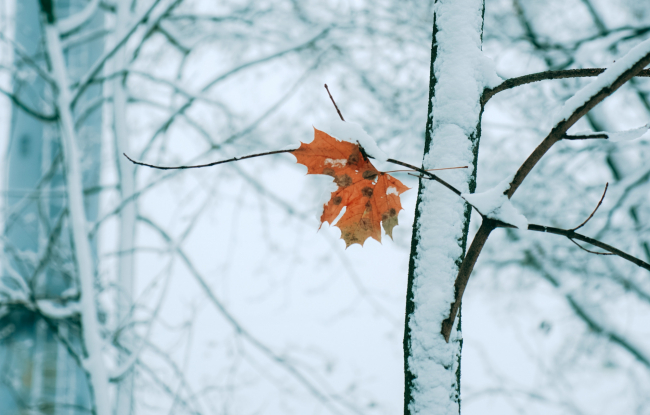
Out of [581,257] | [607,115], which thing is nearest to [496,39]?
[607,115]

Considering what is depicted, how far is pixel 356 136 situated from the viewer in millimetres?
681

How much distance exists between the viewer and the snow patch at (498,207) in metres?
0.65

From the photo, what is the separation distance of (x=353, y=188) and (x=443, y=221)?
0.61 ft

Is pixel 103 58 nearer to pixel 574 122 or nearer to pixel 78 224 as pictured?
pixel 78 224

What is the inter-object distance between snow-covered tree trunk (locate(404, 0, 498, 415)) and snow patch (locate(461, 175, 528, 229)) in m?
0.13

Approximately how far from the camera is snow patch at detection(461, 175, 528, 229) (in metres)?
0.65

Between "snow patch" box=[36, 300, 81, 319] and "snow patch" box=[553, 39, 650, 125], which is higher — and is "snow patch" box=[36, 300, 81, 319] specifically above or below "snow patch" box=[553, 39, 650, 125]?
above

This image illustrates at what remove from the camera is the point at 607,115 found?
3.82 metres

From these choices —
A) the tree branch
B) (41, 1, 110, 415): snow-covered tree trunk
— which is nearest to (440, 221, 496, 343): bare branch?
the tree branch

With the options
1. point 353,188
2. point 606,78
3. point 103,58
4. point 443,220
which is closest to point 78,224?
point 103,58

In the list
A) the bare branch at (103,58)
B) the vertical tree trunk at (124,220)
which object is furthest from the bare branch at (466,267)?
the bare branch at (103,58)

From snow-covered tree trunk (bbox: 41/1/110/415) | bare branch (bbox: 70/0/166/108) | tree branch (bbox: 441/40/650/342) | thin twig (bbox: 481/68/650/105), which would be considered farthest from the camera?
bare branch (bbox: 70/0/166/108)

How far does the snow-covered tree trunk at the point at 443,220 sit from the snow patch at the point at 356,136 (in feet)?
0.62

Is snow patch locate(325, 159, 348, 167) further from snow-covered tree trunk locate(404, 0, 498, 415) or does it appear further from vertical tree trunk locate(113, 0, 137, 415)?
vertical tree trunk locate(113, 0, 137, 415)
